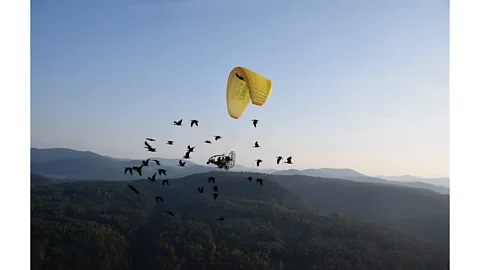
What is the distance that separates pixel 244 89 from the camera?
13.9ft

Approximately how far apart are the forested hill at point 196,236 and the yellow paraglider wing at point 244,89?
6938 millimetres

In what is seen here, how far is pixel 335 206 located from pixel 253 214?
450 centimetres

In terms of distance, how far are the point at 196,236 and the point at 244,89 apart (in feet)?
27.7

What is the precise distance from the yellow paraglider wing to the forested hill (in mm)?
6938

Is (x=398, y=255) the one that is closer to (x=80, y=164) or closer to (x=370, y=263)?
(x=370, y=263)

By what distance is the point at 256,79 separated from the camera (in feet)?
12.0

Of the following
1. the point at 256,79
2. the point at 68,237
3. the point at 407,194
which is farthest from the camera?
the point at 407,194

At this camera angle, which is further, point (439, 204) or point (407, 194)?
point (407, 194)

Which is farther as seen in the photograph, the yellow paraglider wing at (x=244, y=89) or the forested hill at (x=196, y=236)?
the forested hill at (x=196, y=236)

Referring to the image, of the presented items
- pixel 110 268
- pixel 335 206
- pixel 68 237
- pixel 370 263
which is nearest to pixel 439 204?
pixel 335 206

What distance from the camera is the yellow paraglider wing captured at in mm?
3570

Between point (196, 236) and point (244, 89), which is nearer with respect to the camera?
point (244, 89)

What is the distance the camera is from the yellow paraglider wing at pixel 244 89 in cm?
357
